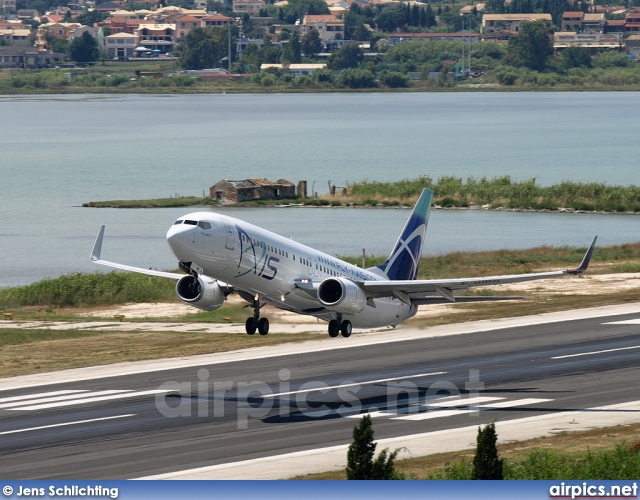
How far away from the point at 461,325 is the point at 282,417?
2844cm

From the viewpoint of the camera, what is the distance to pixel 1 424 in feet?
172

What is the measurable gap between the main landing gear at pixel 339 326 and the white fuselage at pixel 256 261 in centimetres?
51

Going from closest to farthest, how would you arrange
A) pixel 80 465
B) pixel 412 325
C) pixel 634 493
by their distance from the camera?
1. pixel 634 493
2. pixel 80 465
3. pixel 412 325

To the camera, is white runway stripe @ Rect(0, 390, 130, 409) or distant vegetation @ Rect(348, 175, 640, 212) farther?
distant vegetation @ Rect(348, 175, 640, 212)

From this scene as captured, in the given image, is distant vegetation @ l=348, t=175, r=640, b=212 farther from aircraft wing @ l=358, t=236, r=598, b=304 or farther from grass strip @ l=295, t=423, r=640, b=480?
grass strip @ l=295, t=423, r=640, b=480

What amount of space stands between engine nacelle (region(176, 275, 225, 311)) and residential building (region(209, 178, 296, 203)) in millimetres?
112783

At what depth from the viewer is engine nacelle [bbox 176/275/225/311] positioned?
177 ft

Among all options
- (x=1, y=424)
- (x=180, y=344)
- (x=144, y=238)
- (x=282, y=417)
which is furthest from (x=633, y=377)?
(x=144, y=238)

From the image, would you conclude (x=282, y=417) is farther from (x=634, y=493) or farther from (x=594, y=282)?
(x=594, y=282)

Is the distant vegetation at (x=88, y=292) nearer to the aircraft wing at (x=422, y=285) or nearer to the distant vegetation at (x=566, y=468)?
the aircraft wing at (x=422, y=285)

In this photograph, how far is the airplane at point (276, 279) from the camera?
169 feet

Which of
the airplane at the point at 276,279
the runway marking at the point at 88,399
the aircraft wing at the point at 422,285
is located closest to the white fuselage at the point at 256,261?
the airplane at the point at 276,279

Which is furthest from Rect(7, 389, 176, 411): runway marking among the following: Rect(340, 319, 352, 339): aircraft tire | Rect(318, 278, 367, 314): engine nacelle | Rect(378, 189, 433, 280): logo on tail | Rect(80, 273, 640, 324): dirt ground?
Rect(80, 273, 640, 324): dirt ground

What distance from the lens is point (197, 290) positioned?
54031 mm
